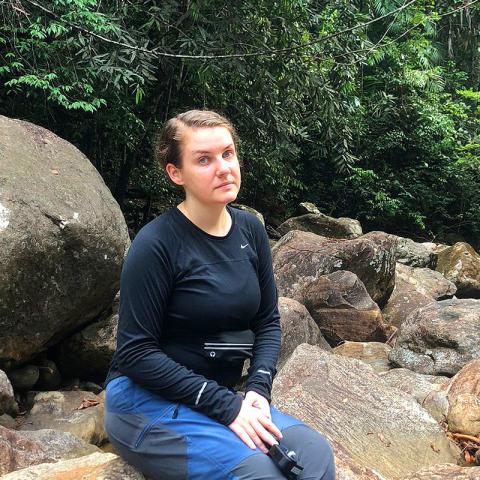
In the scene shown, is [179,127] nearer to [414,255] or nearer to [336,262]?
[336,262]

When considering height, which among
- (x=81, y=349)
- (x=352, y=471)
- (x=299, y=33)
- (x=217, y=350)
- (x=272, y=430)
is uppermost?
(x=299, y=33)

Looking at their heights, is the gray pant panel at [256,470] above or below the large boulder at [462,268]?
above

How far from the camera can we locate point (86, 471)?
2.00 meters

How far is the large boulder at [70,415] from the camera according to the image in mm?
4336

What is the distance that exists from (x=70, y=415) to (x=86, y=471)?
8.91 ft

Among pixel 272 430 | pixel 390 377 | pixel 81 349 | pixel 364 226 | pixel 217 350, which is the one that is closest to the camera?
pixel 272 430

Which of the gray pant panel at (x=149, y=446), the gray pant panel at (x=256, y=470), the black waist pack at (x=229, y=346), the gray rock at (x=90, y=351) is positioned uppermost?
the black waist pack at (x=229, y=346)

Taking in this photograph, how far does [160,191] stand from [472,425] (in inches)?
264

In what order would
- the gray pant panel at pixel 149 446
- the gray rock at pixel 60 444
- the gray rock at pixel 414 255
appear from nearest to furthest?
1. the gray pant panel at pixel 149 446
2. the gray rock at pixel 60 444
3. the gray rock at pixel 414 255

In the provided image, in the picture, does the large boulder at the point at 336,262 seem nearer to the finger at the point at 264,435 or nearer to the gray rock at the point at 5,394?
the gray rock at the point at 5,394

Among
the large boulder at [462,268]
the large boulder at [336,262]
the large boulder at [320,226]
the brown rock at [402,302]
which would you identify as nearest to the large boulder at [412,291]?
the brown rock at [402,302]

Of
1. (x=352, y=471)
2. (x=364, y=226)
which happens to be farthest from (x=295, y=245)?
(x=364, y=226)

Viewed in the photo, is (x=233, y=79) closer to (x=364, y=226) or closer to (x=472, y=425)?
(x=472, y=425)

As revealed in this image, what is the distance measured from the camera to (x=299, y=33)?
317 inches
